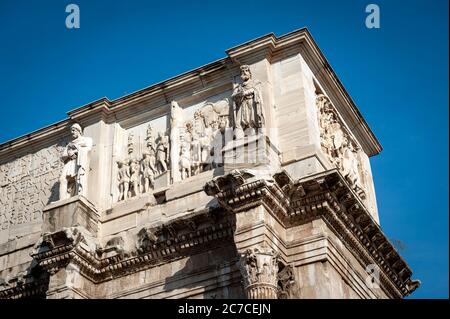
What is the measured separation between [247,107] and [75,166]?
4445 millimetres

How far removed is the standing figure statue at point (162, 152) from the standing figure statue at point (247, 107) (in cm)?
196

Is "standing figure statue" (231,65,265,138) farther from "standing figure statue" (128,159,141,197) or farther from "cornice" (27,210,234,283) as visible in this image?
"standing figure statue" (128,159,141,197)

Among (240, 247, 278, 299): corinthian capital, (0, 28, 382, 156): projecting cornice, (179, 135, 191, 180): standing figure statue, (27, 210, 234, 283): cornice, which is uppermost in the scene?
(0, 28, 382, 156): projecting cornice

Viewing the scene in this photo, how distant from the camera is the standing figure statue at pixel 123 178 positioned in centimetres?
1642

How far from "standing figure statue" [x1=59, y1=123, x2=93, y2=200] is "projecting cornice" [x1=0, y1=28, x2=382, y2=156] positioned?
73cm

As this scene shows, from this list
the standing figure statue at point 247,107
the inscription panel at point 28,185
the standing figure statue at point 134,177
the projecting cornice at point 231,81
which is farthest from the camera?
the inscription panel at point 28,185

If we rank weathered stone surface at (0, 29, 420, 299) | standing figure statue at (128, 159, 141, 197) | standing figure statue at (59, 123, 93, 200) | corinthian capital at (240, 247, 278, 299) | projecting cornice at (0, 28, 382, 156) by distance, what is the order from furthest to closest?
standing figure statue at (59, 123, 93, 200), standing figure statue at (128, 159, 141, 197), projecting cornice at (0, 28, 382, 156), weathered stone surface at (0, 29, 420, 299), corinthian capital at (240, 247, 278, 299)

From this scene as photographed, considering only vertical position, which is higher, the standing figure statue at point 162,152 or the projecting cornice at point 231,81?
the projecting cornice at point 231,81

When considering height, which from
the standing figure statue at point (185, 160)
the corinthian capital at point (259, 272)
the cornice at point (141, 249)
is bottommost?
the corinthian capital at point (259, 272)

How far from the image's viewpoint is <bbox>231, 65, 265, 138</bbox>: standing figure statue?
48.5 ft

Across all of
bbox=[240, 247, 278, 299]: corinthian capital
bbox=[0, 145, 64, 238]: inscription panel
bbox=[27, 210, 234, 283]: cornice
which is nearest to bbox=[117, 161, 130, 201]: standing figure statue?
bbox=[27, 210, 234, 283]: cornice

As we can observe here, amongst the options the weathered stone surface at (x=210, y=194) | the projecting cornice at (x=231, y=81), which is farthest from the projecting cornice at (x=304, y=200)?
the projecting cornice at (x=231, y=81)

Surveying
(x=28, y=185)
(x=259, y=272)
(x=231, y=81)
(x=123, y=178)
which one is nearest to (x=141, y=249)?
Result: (x=123, y=178)

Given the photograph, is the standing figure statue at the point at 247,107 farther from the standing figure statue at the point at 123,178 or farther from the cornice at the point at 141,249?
the standing figure statue at the point at 123,178
